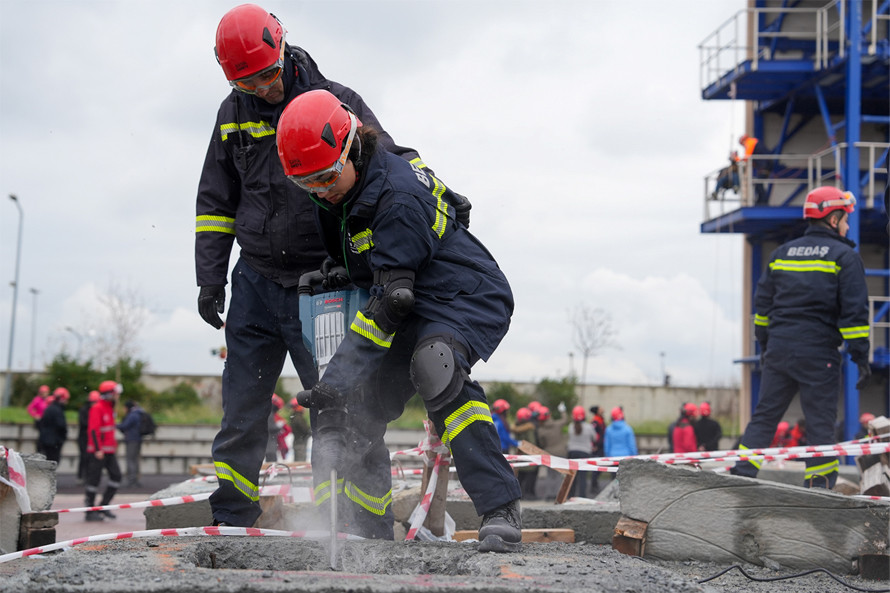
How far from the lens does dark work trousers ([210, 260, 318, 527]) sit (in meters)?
4.51

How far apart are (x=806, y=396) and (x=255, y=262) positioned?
12.9 ft

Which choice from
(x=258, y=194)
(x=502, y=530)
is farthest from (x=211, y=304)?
(x=502, y=530)

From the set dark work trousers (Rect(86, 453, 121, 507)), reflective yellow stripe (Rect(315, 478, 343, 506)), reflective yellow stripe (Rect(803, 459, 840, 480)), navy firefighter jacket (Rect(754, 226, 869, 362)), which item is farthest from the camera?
dark work trousers (Rect(86, 453, 121, 507))

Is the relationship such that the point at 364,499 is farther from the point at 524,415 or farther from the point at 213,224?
the point at 524,415

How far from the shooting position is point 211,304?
470 centimetres

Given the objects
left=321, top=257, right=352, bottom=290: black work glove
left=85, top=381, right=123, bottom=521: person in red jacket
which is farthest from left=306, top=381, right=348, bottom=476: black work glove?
left=85, top=381, right=123, bottom=521: person in red jacket

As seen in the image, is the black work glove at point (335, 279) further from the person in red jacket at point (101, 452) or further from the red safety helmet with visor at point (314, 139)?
the person in red jacket at point (101, 452)

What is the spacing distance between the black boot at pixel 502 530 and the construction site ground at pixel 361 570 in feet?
0.19

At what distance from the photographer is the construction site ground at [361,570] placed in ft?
8.43

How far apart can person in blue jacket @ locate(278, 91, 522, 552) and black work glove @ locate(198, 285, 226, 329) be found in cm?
87

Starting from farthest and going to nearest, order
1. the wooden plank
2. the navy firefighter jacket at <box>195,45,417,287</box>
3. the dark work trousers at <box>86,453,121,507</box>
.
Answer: the dark work trousers at <box>86,453,121,507</box>, the wooden plank, the navy firefighter jacket at <box>195,45,417,287</box>

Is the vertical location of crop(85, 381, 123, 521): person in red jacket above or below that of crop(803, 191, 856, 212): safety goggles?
below

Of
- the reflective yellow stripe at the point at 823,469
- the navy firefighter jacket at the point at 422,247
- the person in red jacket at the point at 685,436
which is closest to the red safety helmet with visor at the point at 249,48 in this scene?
the navy firefighter jacket at the point at 422,247

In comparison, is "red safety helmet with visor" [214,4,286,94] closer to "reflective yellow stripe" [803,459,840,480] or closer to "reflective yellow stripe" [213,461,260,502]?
"reflective yellow stripe" [213,461,260,502]
